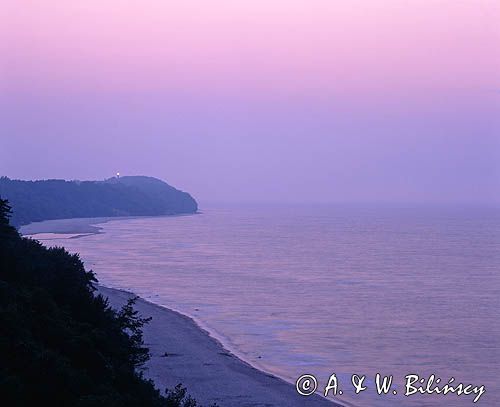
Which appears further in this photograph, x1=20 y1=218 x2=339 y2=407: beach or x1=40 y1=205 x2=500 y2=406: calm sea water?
x1=40 y1=205 x2=500 y2=406: calm sea water

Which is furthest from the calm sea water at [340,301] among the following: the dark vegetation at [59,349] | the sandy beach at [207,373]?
the dark vegetation at [59,349]

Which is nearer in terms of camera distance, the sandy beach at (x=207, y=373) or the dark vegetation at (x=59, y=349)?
the dark vegetation at (x=59, y=349)

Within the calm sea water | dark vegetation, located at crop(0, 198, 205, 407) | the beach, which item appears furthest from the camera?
the calm sea water

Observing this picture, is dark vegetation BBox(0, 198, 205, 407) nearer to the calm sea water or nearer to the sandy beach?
the sandy beach

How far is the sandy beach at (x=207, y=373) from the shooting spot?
23.3 meters

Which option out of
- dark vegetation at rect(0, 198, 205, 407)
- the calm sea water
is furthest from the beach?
dark vegetation at rect(0, 198, 205, 407)

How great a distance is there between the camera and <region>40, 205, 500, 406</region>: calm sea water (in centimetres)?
2850

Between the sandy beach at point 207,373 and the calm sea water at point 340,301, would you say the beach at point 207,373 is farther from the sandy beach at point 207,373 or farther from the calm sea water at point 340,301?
the calm sea water at point 340,301

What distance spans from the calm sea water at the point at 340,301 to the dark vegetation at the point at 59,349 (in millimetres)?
8878

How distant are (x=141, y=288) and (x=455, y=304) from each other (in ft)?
65.3

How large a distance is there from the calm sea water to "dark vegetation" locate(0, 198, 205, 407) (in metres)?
8.88

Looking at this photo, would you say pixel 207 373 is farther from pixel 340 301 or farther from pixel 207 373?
pixel 340 301

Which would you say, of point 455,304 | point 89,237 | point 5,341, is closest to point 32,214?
point 89,237

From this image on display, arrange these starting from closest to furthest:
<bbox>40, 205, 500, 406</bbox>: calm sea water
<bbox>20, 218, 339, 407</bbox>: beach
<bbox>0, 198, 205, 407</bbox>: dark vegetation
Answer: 1. <bbox>0, 198, 205, 407</bbox>: dark vegetation
2. <bbox>20, 218, 339, 407</bbox>: beach
3. <bbox>40, 205, 500, 406</bbox>: calm sea water
